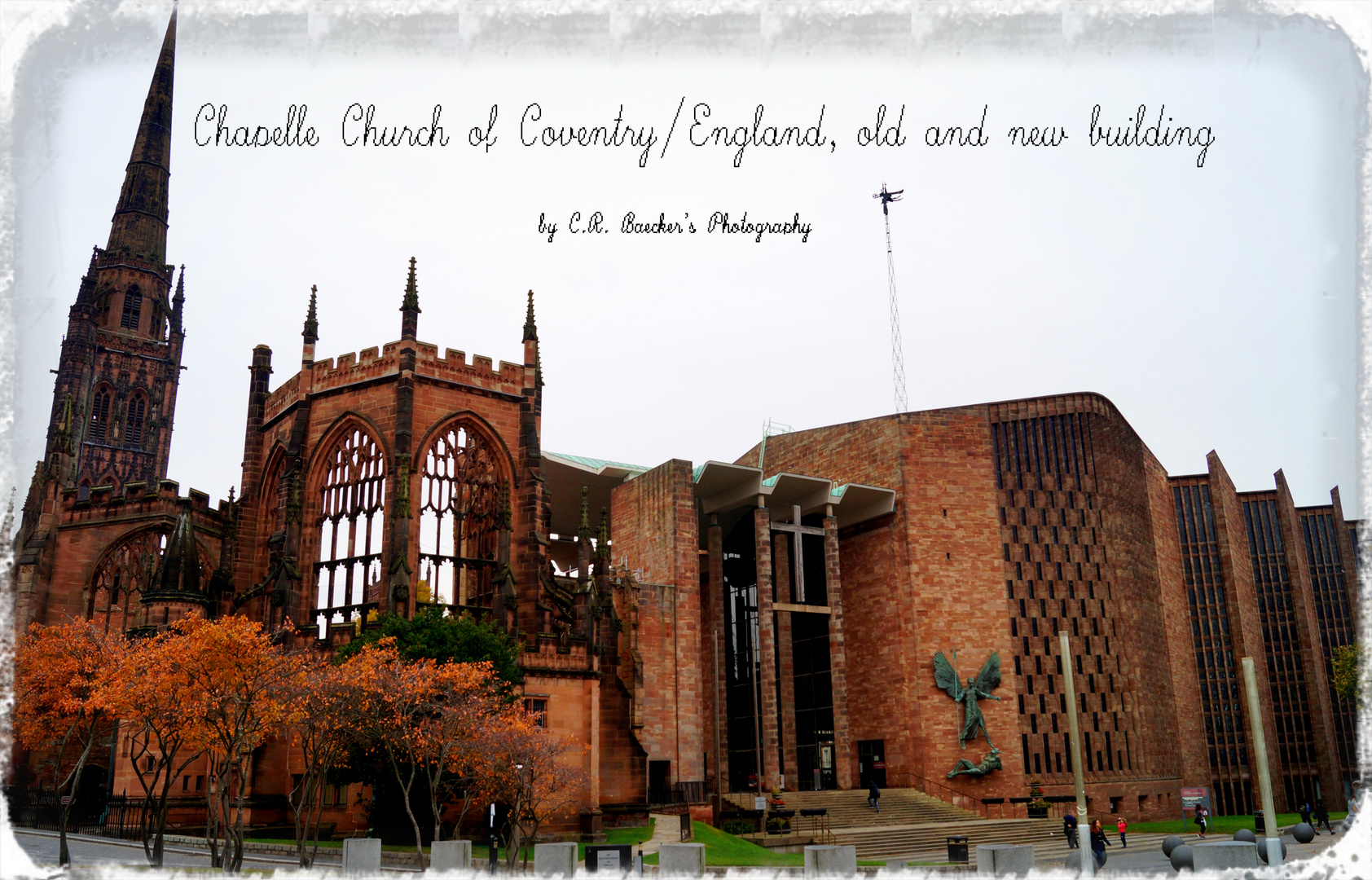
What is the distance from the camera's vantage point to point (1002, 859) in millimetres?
16734

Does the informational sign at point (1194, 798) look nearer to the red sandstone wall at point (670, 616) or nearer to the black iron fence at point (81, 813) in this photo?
the red sandstone wall at point (670, 616)

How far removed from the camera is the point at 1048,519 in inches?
2282

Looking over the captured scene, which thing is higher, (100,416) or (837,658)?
(100,416)

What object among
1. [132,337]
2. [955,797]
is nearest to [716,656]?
[955,797]

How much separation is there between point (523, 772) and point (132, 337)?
6349 centimetres

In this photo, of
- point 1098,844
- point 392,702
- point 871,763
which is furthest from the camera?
point 871,763

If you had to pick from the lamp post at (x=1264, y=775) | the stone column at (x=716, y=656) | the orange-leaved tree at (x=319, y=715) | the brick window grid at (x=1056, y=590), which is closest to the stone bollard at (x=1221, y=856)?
the lamp post at (x=1264, y=775)

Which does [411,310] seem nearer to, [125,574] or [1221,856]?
[125,574]

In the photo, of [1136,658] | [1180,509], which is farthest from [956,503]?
[1180,509]

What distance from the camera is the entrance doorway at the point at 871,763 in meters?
53.7

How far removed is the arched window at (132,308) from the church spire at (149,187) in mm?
2890

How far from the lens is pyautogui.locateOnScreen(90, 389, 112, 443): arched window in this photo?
73750 mm

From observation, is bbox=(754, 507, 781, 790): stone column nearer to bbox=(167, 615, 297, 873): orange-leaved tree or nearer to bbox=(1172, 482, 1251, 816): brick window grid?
bbox=(167, 615, 297, 873): orange-leaved tree

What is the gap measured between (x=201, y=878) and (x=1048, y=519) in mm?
51828
